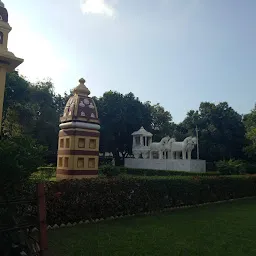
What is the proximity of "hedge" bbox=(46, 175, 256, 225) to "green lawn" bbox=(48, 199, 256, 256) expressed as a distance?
0.43 meters

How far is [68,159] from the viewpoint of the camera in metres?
10.8

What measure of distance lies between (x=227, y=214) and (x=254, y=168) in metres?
21.7

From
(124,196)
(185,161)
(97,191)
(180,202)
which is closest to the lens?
(97,191)

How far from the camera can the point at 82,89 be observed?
38.2 feet

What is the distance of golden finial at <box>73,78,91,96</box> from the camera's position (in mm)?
11617

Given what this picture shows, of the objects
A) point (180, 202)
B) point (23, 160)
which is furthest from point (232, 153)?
point (23, 160)

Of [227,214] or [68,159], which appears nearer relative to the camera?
[227,214]

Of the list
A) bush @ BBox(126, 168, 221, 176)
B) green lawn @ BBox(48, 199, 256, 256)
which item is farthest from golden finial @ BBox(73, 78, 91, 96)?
bush @ BBox(126, 168, 221, 176)

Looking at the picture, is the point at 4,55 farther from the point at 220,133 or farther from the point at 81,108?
the point at 220,133

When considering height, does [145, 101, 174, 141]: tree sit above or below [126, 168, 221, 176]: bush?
above

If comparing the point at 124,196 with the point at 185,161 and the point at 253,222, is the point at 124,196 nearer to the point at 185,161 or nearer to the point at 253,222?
the point at 253,222

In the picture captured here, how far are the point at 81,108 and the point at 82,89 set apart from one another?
2.94 ft

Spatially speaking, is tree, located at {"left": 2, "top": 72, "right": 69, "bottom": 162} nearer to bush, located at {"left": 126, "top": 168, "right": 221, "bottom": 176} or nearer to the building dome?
bush, located at {"left": 126, "top": 168, "right": 221, "bottom": 176}

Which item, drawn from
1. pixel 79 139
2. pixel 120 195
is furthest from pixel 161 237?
pixel 79 139
